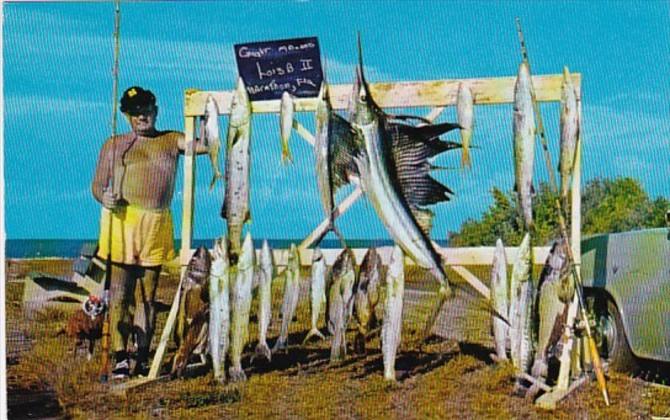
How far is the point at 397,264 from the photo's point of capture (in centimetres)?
715

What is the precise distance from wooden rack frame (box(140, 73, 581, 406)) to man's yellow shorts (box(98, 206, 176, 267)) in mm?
133

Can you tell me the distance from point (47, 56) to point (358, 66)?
6.41 feet

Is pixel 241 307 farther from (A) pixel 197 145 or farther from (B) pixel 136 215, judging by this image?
(A) pixel 197 145

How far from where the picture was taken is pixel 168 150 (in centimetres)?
764

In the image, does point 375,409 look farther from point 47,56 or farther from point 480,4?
point 47,56

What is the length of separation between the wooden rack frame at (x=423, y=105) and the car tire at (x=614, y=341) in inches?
23.0

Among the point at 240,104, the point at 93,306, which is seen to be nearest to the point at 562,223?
the point at 240,104

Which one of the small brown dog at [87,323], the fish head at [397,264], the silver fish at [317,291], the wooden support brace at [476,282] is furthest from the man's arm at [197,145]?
the wooden support brace at [476,282]

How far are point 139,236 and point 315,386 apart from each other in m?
1.50

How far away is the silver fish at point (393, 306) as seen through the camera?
715 cm

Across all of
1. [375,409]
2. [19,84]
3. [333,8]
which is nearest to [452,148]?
[333,8]

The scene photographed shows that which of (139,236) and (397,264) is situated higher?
(139,236)

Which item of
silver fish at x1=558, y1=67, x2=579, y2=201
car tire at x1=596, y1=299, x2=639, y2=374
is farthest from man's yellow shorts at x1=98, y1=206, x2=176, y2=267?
car tire at x1=596, y1=299, x2=639, y2=374

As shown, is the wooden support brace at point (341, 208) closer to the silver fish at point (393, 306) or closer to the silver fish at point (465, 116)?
the silver fish at point (393, 306)
